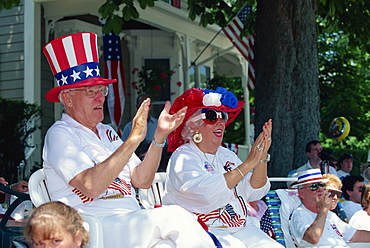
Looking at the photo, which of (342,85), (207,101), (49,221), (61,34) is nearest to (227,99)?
(207,101)

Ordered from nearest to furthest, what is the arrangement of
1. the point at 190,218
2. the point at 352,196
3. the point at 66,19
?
the point at 190,218
the point at 352,196
the point at 66,19

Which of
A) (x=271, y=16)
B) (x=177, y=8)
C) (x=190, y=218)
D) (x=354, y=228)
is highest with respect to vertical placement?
(x=177, y=8)

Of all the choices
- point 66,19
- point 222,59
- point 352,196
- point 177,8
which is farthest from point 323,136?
point 352,196

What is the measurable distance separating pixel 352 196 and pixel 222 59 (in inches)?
385

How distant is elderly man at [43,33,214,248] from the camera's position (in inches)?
126

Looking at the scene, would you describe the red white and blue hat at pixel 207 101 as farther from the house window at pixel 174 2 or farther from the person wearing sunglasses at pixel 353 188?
the house window at pixel 174 2

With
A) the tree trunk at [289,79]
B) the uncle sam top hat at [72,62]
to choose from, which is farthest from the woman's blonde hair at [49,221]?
the tree trunk at [289,79]

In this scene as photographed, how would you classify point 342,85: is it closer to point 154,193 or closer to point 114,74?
point 114,74

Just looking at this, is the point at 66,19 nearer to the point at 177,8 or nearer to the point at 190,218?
the point at 177,8

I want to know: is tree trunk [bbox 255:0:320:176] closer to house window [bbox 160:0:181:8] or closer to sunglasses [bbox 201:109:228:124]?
sunglasses [bbox 201:109:228:124]

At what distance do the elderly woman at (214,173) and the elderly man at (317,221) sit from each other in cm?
79

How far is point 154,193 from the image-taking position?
4.62 m

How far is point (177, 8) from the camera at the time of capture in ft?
41.2

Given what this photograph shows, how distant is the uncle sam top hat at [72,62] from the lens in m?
3.84
